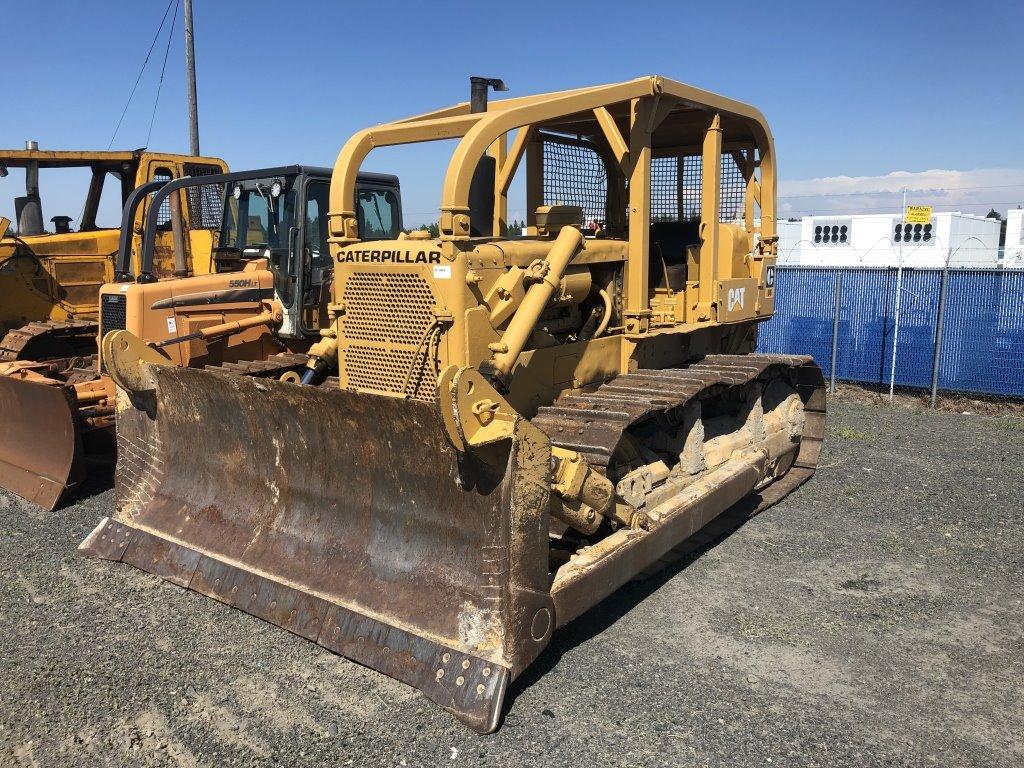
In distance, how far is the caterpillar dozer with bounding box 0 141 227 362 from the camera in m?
9.35

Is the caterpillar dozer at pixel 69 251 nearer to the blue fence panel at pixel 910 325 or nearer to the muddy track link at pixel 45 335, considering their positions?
the muddy track link at pixel 45 335

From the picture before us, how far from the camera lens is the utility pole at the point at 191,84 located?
39.1ft

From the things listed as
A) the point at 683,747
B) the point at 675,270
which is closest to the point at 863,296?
the point at 675,270

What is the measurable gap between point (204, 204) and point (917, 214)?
366 inches

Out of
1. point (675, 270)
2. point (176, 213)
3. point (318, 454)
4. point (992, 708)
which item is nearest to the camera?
point (992, 708)

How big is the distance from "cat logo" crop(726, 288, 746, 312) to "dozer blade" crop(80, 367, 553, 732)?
325 centimetres

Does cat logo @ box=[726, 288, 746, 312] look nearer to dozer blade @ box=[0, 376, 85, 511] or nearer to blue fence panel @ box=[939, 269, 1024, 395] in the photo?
dozer blade @ box=[0, 376, 85, 511]

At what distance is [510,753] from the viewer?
346 cm

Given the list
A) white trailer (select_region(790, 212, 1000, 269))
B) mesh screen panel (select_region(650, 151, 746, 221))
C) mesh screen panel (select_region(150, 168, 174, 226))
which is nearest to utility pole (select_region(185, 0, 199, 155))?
mesh screen panel (select_region(150, 168, 174, 226))

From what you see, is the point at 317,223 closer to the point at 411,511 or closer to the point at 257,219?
the point at 257,219

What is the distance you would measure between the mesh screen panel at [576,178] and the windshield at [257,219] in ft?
8.30

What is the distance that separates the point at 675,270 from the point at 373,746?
14.0 ft

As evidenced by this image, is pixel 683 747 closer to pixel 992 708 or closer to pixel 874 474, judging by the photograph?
pixel 992 708

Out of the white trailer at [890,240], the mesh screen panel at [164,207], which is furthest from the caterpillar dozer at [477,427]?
the white trailer at [890,240]
